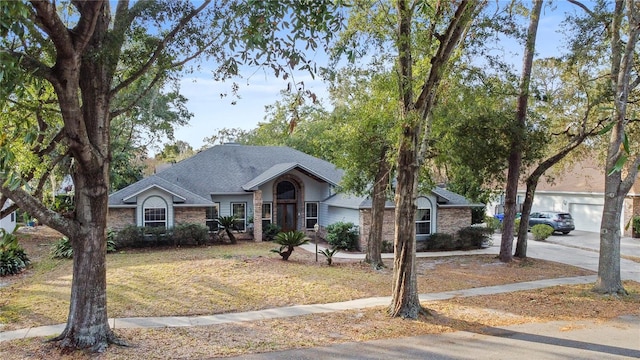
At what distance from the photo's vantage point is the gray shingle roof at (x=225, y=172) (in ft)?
72.2

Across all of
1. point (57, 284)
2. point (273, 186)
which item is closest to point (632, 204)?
point (273, 186)

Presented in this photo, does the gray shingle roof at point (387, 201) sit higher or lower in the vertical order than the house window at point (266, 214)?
higher

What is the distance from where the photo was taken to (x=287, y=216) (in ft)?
83.7

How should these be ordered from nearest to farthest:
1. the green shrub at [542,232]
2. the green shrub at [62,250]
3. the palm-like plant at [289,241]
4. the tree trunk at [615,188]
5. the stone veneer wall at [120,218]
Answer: the tree trunk at [615,188], the palm-like plant at [289,241], the green shrub at [62,250], the stone veneer wall at [120,218], the green shrub at [542,232]

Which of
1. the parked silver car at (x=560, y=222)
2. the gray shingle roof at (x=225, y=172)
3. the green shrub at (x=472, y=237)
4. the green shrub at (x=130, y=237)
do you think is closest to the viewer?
the green shrub at (x=130, y=237)

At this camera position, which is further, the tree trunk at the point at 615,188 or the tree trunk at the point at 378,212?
the tree trunk at the point at 378,212

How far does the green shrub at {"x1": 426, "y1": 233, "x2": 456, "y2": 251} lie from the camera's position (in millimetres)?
22188

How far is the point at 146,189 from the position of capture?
20.8m

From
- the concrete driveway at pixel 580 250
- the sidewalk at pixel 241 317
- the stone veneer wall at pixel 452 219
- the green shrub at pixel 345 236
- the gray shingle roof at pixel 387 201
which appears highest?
the gray shingle roof at pixel 387 201

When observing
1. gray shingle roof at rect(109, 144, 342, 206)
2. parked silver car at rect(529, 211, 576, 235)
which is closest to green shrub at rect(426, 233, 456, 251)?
gray shingle roof at rect(109, 144, 342, 206)

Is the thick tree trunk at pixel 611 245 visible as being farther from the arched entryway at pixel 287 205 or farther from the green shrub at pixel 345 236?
the arched entryway at pixel 287 205

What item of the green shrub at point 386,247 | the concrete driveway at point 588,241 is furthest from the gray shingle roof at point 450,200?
the concrete driveway at point 588,241

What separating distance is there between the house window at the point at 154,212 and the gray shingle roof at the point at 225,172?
0.69 metres

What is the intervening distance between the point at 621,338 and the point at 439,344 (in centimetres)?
371
